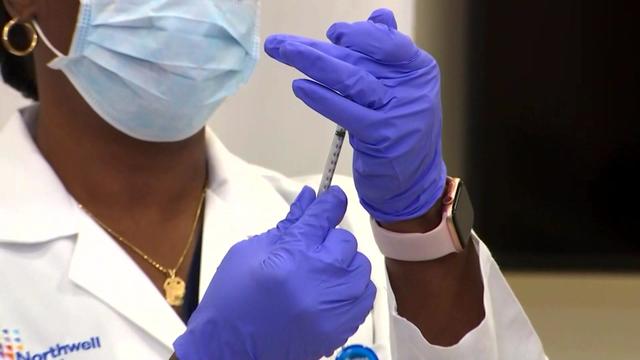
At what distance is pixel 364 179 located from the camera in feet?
2.58

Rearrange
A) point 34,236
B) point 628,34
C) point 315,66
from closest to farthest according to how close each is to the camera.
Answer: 1. point 315,66
2. point 34,236
3. point 628,34

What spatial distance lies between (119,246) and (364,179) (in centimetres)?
36

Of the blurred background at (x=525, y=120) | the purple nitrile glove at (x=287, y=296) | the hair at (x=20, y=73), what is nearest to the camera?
the purple nitrile glove at (x=287, y=296)

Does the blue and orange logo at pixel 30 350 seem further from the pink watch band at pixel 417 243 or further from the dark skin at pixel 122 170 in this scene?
the pink watch band at pixel 417 243

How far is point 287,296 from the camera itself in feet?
2.33

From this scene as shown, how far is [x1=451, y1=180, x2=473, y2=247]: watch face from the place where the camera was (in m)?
0.84

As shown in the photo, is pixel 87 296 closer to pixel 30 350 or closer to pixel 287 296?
pixel 30 350

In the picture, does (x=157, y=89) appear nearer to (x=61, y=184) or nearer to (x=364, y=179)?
(x=61, y=184)

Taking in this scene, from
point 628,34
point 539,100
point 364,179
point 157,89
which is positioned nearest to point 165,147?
point 157,89

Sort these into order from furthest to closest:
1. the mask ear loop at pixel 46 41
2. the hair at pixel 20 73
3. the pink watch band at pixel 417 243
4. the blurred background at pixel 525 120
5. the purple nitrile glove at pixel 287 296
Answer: the blurred background at pixel 525 120
the hair at pixel 20 73
the mask ear loop at pixel 46 41
the pink watch band at pixel 417 243
the purple nitrile glove at pixel 287 296

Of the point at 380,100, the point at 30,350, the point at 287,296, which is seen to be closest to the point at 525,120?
the point at 380,100

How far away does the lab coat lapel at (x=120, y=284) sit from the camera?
36.1 inches

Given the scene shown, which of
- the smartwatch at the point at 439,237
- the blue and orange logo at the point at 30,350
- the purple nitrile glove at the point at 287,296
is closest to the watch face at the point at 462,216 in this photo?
the smartwatch at the point at 439,237

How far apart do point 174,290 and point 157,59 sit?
29cm
